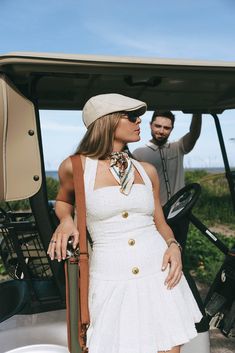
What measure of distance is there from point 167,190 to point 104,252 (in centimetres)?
187

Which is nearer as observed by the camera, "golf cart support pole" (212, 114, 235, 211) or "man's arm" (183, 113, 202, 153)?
"golf cart support pole" (212, 114, 235, 211)

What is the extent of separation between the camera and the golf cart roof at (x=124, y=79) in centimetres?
179

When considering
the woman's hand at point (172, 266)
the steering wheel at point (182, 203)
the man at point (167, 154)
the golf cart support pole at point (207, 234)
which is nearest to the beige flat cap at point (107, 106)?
the woman's hand at point (172, 266)

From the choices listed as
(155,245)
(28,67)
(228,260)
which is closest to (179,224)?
(228,260)

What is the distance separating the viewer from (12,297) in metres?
2.44

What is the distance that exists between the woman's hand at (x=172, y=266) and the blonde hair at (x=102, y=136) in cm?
45

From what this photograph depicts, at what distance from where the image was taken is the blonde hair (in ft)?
5.81

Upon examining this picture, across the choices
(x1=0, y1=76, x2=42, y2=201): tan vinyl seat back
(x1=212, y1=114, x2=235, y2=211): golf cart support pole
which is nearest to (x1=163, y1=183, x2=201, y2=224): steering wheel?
(x1=212, y1=114, x2=235, y2=211): golf cart support pole

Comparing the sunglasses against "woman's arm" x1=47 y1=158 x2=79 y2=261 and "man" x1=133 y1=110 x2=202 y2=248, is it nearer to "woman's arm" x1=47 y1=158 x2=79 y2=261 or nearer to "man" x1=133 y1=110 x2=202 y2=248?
"woman's arm" x1=47 y1=158 x2=79 y2=261

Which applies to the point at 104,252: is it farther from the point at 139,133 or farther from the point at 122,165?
the point at 139,133

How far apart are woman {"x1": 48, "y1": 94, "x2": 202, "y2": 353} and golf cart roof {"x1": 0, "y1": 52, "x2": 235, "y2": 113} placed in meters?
0.17

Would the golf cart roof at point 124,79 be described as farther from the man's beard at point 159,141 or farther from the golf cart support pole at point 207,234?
the golf cart support pole at point 207,234

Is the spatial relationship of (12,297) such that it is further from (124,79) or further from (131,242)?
(124,79)

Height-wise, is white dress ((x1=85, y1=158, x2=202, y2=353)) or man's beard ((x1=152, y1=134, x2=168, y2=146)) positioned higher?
man's beard ((x1=152, y1=134, x2=168, y2=146))
